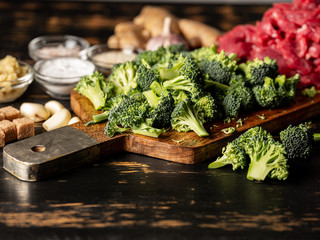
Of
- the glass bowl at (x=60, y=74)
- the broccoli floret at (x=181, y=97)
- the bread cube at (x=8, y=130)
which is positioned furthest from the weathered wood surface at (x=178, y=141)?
the glass bowl at (x=60, y=74)

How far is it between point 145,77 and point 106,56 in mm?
1500

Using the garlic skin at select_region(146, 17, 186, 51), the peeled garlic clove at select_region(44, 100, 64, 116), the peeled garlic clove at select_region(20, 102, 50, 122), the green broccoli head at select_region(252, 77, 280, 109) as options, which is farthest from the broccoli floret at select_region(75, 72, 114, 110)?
the garlic skin at select_region(146, 17, 186, 51)

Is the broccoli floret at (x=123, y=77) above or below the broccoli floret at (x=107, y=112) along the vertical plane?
above

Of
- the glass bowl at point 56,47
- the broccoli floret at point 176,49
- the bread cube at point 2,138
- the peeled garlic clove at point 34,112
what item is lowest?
the bread cube at point 2,138

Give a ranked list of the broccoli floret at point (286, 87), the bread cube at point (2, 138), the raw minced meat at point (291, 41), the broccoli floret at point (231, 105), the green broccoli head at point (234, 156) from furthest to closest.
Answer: the raw minced meat at point (291, 41)
the broccoli floret at point (286, 87)
the broccoli floret at point (231, 105)
the bread cube at point (2, 138)
the green broccoli head at point (234, 156)

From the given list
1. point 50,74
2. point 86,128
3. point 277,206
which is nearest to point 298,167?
point 277,206

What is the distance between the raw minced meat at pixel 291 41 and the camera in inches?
171

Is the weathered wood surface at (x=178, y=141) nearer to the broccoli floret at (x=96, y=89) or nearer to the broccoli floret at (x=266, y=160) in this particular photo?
the broccoli floret at (x=96, y=89)

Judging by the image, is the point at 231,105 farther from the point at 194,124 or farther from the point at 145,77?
the point at 145,77

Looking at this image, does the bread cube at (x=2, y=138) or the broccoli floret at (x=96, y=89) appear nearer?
the bread cube at (x=2, y=138)

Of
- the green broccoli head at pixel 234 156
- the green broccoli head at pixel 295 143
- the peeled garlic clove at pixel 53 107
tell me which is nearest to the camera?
the green broccoli head at pixel 234 156

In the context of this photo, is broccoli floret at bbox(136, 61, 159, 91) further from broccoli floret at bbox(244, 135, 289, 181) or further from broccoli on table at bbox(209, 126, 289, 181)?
broccoli floret at bbox(244, 135, 289, 181)

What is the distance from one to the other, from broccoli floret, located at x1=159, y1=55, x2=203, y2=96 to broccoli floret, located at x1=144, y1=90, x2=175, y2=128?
0.14 m

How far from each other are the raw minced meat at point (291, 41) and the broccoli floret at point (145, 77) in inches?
47.1
